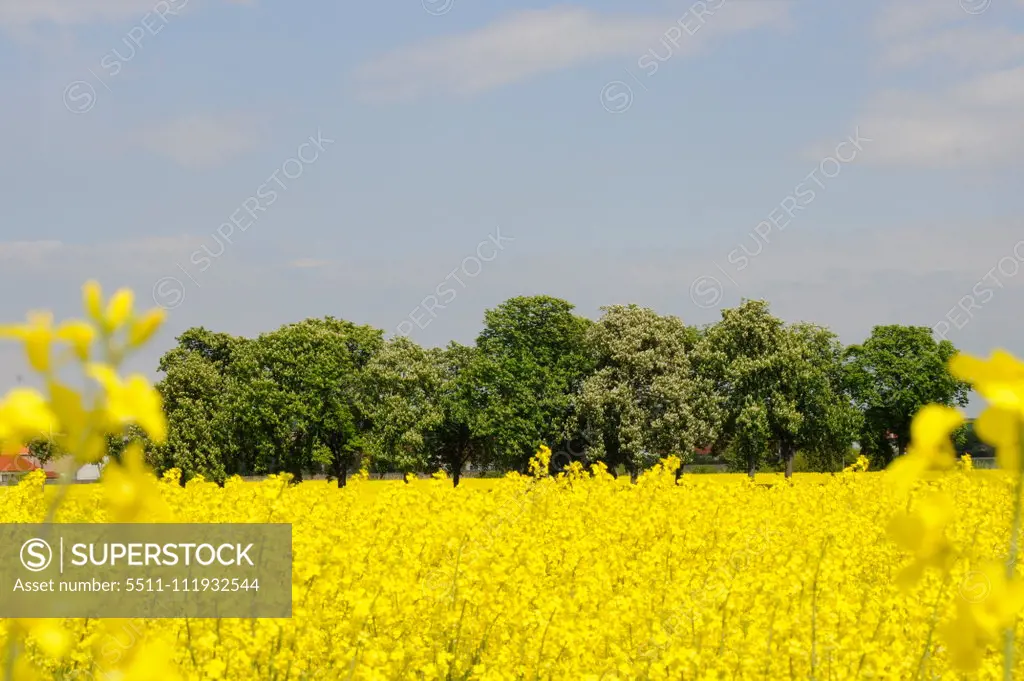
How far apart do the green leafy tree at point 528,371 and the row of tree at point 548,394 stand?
0.23ft

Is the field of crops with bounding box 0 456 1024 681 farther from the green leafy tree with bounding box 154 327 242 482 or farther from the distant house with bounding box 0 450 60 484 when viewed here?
the green leafy tree with bounding box 154 327 242 482

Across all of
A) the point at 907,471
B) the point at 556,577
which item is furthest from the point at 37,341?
the point at 556,577

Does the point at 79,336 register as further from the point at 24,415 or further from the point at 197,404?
the point at 197,404

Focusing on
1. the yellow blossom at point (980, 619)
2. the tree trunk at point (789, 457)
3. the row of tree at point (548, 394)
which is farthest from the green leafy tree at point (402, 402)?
the yellow blossom at point (980, 619)

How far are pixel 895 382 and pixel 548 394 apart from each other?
731 inches

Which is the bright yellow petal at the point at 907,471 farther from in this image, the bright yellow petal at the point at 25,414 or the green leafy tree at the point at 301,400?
the green leafy tree at the point at 301,400

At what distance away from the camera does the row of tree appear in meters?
41.0

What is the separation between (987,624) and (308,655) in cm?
582

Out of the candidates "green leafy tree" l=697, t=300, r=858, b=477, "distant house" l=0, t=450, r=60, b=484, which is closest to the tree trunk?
"green leafy tree" l=697, t=300, r=858, b=477

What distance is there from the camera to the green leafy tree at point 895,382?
48344 millimetres

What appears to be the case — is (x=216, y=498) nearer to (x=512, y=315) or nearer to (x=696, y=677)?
(x=696, y=677)

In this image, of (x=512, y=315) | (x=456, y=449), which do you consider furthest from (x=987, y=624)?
(x=456, y=449)

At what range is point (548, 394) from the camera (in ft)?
140

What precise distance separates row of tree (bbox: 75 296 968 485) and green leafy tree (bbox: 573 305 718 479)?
0.07 metres
